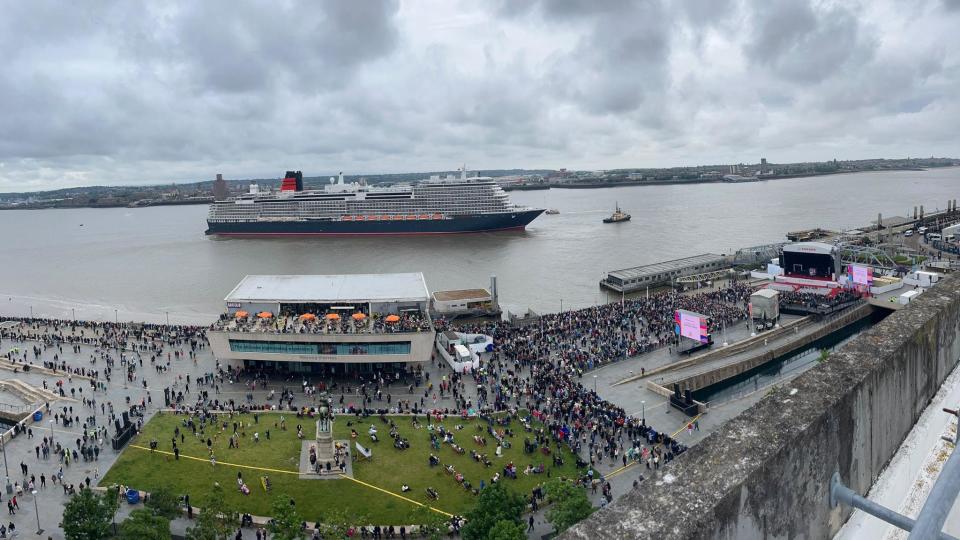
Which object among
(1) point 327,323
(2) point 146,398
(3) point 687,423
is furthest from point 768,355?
(2) point 146,398

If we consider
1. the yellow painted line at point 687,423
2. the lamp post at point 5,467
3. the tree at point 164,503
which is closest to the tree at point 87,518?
the tree at point 164,503

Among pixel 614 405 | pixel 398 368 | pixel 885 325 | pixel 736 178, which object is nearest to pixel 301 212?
pixel 398 368

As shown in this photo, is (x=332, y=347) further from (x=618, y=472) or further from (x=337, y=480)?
(x=618, y=472)

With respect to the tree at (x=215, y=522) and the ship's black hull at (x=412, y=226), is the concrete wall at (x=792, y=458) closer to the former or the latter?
the tree at (x=215, y=522)

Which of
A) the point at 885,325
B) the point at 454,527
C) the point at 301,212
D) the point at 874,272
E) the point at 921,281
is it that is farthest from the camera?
the point at 301,212

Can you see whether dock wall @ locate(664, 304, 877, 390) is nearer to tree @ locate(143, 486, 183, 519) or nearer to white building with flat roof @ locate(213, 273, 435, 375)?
white building with flat roof @ locate(213, 273, 435, 375)

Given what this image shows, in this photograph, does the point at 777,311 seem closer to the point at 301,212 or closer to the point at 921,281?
the point at 921,281
